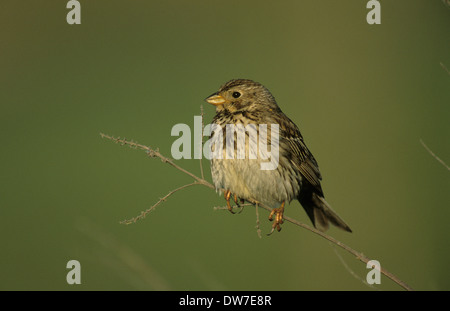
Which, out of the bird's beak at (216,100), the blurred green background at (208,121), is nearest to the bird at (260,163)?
the bird's beak at (216,100)

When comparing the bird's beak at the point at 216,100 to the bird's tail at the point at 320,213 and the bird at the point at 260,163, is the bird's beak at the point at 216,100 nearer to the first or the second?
the bird at the point at 260,163

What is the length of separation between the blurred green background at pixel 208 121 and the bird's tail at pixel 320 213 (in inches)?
31.8

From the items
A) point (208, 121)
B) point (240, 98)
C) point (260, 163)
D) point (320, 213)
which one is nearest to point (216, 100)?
point (240, 98)

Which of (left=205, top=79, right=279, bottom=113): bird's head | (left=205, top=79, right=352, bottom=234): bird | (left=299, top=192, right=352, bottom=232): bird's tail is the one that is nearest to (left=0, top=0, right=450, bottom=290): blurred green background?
(left=299, top=192, right=352, bottom=232): bird's tail

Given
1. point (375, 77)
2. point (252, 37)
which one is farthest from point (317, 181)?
point (252, 37)

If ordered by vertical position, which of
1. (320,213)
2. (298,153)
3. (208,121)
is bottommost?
(320,213)

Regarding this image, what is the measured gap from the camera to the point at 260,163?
3330 mm

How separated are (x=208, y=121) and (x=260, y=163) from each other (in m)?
1.87

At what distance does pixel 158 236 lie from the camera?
5.62 m

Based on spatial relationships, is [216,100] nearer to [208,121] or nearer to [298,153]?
[298,153]

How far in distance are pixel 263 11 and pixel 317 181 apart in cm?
535

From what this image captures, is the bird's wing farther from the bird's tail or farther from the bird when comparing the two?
the bird's tail

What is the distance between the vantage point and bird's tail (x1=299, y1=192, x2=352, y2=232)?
3.69 meters

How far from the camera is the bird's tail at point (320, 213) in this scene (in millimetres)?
3693
